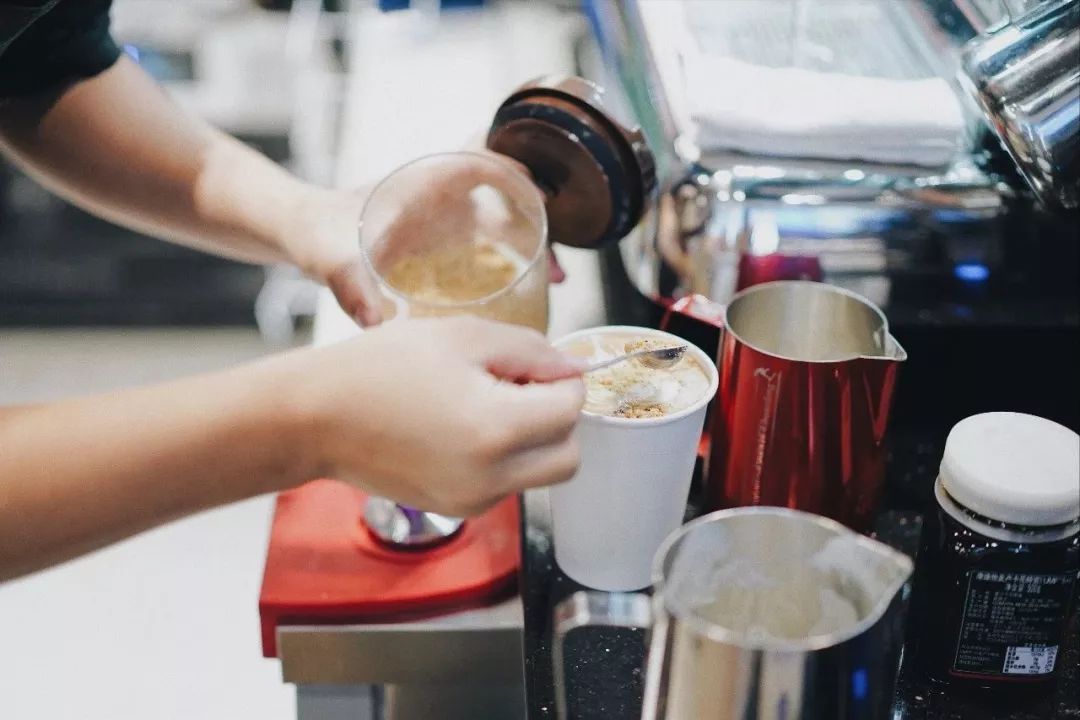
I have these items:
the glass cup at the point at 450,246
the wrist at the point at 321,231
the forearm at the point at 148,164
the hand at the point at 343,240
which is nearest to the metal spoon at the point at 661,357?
the glass cup at the point at 450,246

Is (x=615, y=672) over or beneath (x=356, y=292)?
beneath

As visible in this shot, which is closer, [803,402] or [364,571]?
[803,402]

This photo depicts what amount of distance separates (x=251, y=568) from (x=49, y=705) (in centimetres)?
42

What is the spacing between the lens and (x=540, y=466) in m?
0.68

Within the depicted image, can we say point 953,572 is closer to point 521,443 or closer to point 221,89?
point 521,443

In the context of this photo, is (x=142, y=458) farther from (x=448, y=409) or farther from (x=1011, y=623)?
(x=1011, y=623)

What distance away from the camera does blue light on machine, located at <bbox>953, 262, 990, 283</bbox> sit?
3.30 feet

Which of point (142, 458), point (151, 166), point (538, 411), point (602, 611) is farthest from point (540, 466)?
point (151, 166)

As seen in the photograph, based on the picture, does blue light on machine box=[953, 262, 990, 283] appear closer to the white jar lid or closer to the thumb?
the white jar lid

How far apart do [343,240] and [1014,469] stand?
604 millimetres

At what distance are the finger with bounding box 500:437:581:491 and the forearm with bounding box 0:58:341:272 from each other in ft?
1.60

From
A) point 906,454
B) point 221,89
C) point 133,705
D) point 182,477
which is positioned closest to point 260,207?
point 182,477

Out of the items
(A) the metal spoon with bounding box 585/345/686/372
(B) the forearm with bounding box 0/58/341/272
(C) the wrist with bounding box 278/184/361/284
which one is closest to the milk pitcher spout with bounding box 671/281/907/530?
(A) the metal spoon with bounding box 585/345/686/372

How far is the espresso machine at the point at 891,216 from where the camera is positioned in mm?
958
